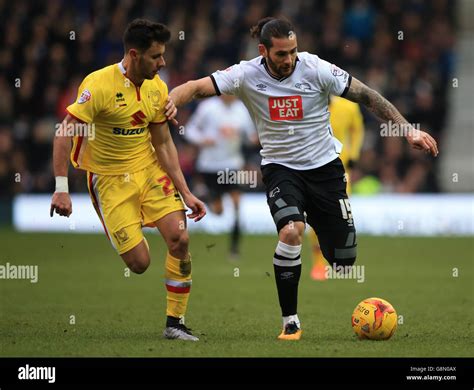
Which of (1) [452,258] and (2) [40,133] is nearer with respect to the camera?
(1) [452,258]

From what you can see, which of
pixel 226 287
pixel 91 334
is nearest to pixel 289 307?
pixel 91 334

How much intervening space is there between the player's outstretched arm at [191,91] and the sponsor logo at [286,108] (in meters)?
0.48

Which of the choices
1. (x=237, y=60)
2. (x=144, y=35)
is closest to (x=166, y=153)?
(x=144, y=35)

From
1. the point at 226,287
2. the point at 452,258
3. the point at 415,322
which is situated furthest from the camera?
the point at 452,258

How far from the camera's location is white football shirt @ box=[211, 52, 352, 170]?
337 inches

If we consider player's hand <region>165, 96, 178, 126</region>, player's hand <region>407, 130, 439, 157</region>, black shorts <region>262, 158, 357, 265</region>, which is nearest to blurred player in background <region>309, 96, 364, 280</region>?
black shorts <region>262, 158, 357, 265</region>

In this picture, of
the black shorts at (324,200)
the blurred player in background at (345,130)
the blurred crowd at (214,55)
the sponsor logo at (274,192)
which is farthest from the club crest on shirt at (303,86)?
the blurred crowd at (214,55)

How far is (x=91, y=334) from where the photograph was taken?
340 inches

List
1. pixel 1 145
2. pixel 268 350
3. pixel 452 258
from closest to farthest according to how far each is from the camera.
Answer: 1. pixel 268 350
2. pixel 452 258
3. pixel 1 145

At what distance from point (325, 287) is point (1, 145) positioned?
A: 10677 millimetres

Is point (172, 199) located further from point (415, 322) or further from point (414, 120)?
point (414, 120)

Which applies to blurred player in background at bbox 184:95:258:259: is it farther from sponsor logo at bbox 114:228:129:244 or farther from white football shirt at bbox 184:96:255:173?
sponsor logo at bbox 114:228:129:244

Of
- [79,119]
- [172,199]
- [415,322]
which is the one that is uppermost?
[79,119]

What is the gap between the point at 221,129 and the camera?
17297 mm
